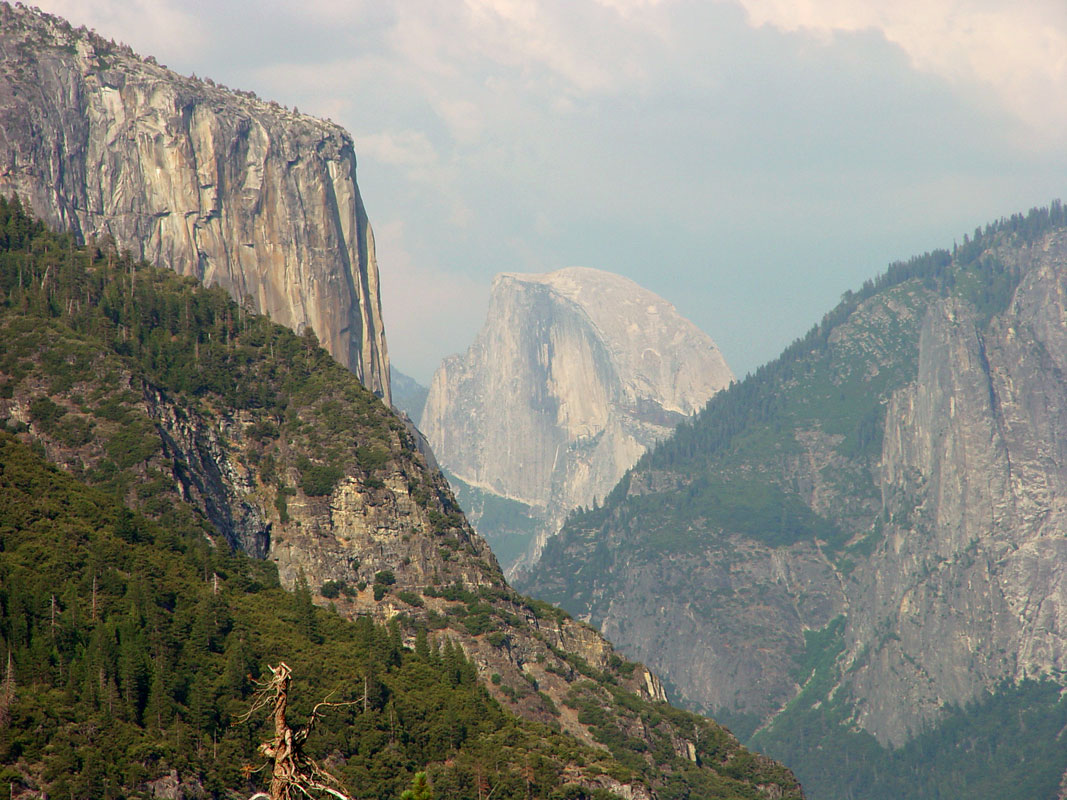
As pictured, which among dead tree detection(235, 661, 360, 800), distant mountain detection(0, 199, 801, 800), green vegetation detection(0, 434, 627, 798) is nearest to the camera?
dead tree detection(235, 661, 360, 800)

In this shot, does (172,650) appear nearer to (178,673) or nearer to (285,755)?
(178,673)

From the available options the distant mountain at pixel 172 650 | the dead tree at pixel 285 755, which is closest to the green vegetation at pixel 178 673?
the distant mountain at pixel 172 650

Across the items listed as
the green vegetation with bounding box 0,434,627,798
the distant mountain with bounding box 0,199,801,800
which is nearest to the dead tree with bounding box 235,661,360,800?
the distant mountain with bounding box 0,199,801,800

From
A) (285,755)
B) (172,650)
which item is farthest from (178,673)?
(285,755)

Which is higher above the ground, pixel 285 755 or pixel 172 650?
pixel 285 755

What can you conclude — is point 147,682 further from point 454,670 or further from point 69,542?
point 454,670

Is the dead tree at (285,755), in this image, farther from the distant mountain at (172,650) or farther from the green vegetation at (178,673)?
the green vegetation at (178,673)

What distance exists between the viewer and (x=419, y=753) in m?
158

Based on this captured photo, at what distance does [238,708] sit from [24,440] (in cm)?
5639

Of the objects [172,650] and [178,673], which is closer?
[178,673]

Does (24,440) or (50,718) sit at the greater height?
(24,440)

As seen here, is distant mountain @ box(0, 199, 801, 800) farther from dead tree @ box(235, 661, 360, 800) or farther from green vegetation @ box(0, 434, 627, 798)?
dead tree @ box(235, 661, 360, 800)

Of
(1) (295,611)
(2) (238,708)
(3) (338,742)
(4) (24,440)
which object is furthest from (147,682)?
(4) (24,440)

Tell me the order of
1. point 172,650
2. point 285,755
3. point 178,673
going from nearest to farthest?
1. point 285,755
2. point 178,673
3. point 172,650
